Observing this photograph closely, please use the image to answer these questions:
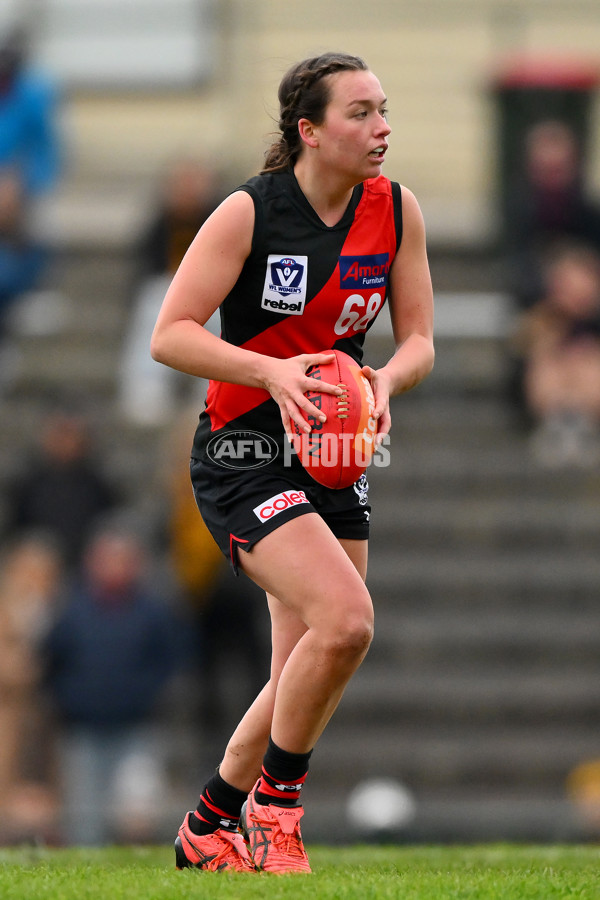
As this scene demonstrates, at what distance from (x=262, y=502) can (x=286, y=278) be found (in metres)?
0.73

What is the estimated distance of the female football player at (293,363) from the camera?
5008mm

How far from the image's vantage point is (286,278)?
5199 mm

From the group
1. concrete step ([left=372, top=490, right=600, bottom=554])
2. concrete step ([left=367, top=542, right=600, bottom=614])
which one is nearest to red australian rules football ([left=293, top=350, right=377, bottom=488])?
concrete step ([left=367, top=542, right=600, bottom=614])

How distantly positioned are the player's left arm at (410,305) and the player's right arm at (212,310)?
1.43ft

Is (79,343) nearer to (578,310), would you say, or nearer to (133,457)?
(133,457)

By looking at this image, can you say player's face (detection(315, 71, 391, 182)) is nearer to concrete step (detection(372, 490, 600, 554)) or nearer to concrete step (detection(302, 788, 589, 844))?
concrete step (detection(302, 788, 589, 844))

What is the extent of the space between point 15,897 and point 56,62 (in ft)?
44.2

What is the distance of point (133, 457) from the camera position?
1323cm

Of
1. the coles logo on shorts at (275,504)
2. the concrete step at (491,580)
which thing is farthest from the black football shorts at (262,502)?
the concrete step at (491,580)

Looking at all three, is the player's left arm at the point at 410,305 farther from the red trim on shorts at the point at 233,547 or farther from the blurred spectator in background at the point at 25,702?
the blurred spectator in background at the point at 25,702

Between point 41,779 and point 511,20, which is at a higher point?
point 511,20

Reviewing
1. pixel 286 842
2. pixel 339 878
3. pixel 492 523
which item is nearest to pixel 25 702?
pixel 492 523

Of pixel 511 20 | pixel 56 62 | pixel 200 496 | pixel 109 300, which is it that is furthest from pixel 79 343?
pixel 200 496

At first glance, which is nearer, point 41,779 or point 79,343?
point 41,779
